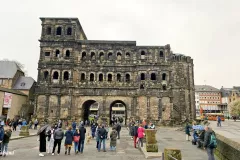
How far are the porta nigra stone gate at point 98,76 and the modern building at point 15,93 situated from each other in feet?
16.0

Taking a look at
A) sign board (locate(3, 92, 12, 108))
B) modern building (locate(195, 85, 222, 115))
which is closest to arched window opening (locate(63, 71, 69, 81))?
sign board (locate(3, 92, 12, 108))

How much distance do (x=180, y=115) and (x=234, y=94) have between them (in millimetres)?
57002

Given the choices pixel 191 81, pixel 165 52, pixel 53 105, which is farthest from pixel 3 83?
pixel 191 81

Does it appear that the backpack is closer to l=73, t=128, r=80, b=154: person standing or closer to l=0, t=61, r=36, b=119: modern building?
l=73, t=128, r=80, b=154: person standing

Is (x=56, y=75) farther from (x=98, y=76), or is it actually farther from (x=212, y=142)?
(x=212, y=142)

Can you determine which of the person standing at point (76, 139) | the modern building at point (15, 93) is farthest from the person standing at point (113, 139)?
the modern building at point (15, 93)

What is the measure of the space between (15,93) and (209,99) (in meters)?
95.1

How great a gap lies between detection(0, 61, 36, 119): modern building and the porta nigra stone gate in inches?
192

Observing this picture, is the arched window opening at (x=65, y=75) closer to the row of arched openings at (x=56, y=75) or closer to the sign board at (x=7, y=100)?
the row of arched openings at (x=56, y=75)

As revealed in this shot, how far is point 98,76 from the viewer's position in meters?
34.8

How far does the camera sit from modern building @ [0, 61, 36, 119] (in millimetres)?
33156

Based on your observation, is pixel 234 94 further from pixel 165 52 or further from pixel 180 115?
pixel 165 52

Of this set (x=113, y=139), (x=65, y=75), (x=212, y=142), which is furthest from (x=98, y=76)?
(x=212, y=142)

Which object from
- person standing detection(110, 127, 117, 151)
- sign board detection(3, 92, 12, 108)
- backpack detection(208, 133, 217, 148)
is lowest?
person standing detection(110, 127, 117, 151)
